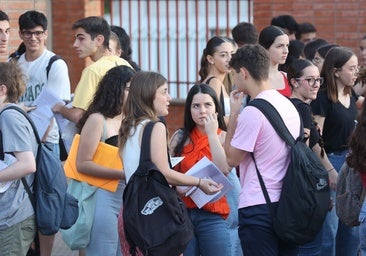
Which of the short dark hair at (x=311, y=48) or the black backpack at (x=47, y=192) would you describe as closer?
the black backpack at (x=47, y=192)

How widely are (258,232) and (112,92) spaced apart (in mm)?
1432

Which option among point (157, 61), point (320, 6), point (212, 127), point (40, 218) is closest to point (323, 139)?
point (212, 127)

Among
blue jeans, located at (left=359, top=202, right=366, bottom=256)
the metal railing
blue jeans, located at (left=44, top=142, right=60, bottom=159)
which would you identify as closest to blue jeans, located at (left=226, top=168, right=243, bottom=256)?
blue jeans, located at (left=359, top=202, right=366, bottom=256)

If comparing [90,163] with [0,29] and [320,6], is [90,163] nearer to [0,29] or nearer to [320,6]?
[0,29]

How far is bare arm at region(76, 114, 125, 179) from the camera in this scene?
6.33m

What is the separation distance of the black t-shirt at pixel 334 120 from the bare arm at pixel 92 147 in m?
1.85

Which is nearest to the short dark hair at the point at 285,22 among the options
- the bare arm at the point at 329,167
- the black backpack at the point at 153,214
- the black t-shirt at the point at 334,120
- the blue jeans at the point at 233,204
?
the black t-shirt at the point at 334,120

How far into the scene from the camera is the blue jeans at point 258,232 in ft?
18.5

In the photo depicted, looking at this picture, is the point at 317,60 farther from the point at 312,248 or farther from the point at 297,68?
the point at 312,248

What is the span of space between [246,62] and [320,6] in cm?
639

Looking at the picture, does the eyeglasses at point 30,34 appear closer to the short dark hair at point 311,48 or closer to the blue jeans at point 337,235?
the blue jeans at point 337,235

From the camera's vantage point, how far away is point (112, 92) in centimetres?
636

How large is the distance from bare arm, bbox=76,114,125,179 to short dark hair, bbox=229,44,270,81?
3.57ft

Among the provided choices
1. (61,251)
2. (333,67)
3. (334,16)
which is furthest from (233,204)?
(334,16)
